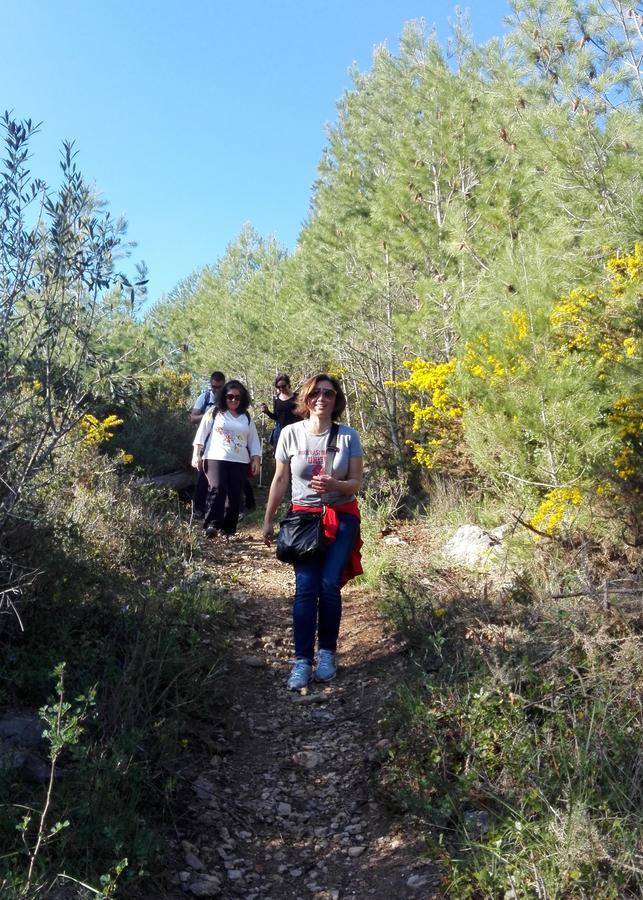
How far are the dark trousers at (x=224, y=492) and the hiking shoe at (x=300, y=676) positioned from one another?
3.28m

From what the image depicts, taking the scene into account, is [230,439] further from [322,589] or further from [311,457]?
[322,589]

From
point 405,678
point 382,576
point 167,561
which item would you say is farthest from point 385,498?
point 405,678

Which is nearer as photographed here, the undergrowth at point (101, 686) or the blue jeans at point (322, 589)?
the undergrowth at point (101, 686)

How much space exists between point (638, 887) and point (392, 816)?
40.7 inches

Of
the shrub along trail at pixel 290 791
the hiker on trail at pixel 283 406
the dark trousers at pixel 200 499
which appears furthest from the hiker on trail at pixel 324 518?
the hiker on trail at pixel 283 406

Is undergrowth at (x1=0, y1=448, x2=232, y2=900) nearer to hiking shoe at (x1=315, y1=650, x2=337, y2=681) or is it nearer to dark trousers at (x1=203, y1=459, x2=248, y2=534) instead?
hiking shoe at (x1=315, y1=650, x2=337, y2=681)

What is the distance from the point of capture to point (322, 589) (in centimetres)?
426

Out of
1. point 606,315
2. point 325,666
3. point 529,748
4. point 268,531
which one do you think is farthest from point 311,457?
point 606,315

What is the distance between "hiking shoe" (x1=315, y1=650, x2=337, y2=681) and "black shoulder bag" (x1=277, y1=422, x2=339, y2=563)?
56cm

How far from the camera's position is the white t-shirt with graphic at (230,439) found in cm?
729

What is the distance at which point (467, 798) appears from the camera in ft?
9.33

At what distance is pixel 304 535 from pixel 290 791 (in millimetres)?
1319

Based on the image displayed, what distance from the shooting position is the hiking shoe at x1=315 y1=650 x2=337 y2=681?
4297mm

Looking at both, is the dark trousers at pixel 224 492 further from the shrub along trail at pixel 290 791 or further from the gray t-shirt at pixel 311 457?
the gray t-shirt at pixel 311 457
